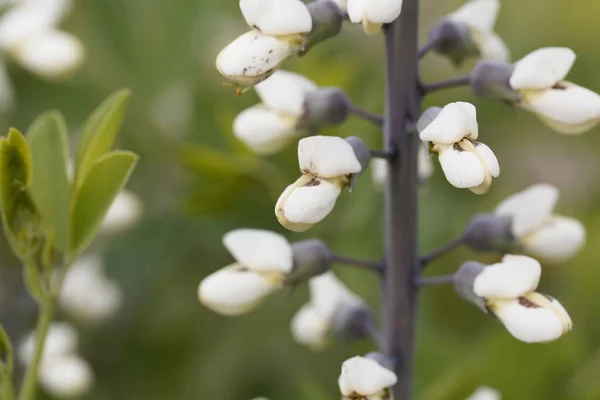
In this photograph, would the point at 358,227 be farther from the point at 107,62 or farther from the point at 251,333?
the point at 107,62

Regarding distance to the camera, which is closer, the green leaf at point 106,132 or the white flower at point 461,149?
the white flower at point 461,149

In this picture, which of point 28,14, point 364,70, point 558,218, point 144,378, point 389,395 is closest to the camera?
point 389,395

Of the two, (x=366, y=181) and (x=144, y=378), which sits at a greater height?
(x=366, y=181)

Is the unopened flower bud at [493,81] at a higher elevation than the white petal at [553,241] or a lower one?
higher

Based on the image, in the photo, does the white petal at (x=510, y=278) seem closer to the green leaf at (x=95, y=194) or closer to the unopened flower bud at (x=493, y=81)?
the unopened flower bud at (x=493, y=81)

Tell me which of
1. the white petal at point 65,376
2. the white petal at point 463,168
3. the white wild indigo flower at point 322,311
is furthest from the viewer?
the white petal at point 65,376

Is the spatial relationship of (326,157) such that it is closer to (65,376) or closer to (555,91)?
(555,91)

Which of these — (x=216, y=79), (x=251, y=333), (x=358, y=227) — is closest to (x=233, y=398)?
(x=251, y=333)

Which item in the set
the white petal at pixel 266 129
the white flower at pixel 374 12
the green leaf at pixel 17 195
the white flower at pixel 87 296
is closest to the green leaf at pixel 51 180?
the green leaf at pixel 17 195
